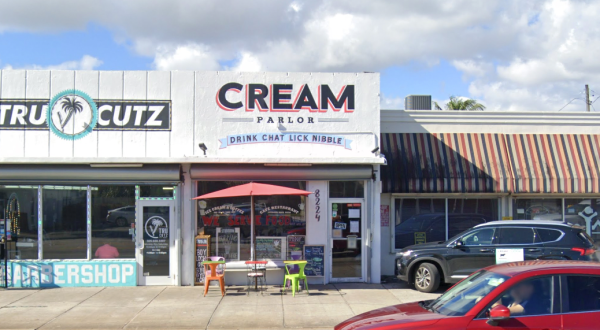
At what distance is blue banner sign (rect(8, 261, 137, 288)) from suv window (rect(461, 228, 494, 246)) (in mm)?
7962

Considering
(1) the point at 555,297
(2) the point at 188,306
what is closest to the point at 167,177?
(2) the point at 188,306

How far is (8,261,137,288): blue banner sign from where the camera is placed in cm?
1312

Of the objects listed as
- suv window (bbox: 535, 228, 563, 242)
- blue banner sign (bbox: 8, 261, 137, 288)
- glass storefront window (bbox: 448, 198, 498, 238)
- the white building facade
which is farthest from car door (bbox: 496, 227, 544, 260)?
blue banner sign (bbox: 8, 261, 137, 288)

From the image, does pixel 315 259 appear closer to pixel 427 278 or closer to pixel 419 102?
pixel 427 278

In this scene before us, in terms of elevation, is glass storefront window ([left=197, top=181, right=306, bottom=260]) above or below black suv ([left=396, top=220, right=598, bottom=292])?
above

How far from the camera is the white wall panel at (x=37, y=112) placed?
43.9ft

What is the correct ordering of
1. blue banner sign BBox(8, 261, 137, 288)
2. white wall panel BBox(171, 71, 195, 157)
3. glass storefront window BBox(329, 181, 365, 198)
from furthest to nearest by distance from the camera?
glass storefront window BBox(329, 181, 365, 198)
white wall panel BBox(171, 71, 195, 157)
blue banner sign BBox(8, 261, 137, 288)

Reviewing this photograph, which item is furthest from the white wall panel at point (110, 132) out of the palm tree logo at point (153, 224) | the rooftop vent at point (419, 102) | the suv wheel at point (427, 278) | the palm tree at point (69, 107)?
the rooftop vent at point (419, 102)

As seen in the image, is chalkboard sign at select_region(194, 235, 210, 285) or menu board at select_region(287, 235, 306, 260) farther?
menu board at select_region(287, 235, 306, 260)

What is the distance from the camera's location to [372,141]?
13.7 meters

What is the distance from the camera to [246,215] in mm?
13547

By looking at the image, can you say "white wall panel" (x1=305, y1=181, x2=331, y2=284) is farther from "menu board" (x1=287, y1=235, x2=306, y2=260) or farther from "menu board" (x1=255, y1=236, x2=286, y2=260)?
"menu board" (x1=255, y1=236, x2=286, y2=260)

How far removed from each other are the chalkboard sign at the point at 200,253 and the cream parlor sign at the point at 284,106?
2.32 m

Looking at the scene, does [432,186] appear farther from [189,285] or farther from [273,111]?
[189,285]
